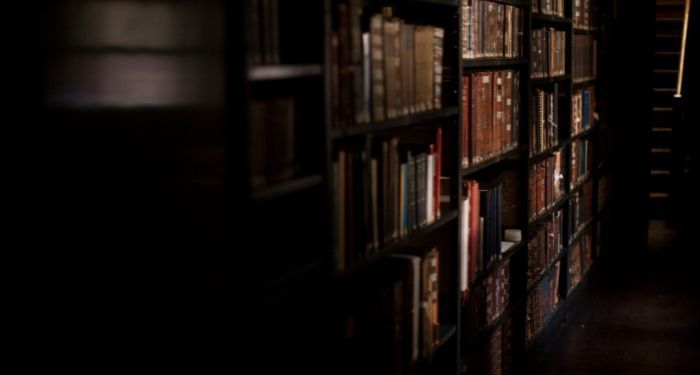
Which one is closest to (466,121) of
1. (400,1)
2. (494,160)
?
(494,160)

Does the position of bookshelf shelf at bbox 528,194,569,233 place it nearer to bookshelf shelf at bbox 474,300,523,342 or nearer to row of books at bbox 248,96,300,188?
bookshelf shelf at bbox 474,300,523,342

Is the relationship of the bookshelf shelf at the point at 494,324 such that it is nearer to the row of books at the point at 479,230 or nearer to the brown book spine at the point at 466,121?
the row of books at the point at 479,230

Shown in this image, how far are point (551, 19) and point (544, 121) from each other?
1.59ft

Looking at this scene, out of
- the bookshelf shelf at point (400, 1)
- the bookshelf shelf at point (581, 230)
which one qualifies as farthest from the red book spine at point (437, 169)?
the bookshelf shelf at point (581, 230)

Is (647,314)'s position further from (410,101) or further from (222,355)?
(222,355)

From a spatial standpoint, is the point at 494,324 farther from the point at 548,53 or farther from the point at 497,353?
the point at 548,53

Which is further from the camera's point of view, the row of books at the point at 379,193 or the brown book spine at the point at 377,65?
the brown book spine at the point at 377,65

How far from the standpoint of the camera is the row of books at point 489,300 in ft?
12.4

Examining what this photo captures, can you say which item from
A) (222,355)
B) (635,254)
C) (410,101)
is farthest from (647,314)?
(222,355)

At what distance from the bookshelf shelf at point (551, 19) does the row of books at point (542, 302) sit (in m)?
1.25

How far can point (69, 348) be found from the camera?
208cm

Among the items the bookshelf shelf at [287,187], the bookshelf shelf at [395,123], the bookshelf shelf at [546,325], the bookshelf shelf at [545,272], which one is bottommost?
the bookshelf shelf at [546,325]

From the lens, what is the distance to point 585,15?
6219 millimetres

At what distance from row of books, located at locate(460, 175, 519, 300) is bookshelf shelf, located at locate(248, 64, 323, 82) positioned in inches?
54.3
